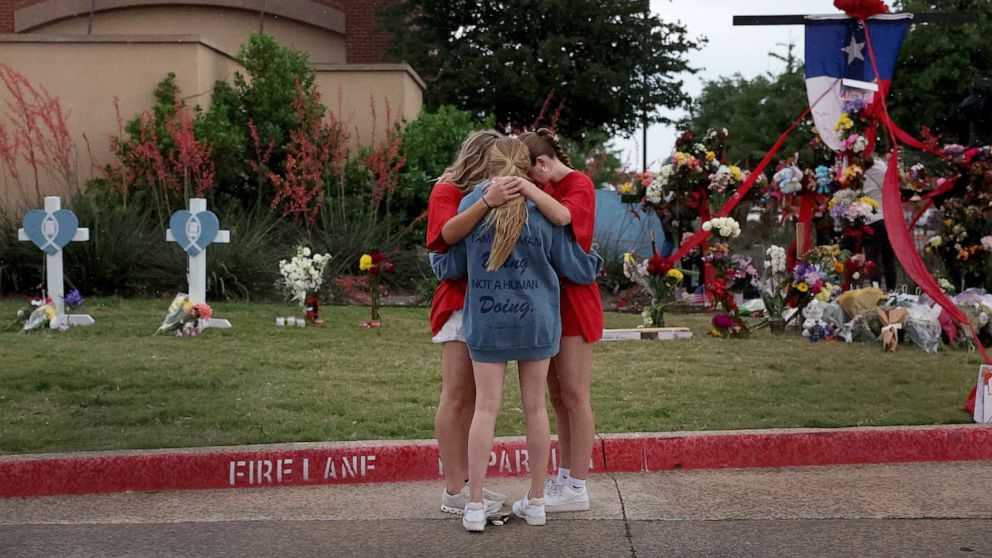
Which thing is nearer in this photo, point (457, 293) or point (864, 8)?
point (457, 293)

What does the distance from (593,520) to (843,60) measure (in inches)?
323

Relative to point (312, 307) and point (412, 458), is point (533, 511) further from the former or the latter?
point (312, 307)

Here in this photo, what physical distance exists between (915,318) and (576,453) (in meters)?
5.69

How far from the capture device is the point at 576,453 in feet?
18.1

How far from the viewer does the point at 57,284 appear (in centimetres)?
1071

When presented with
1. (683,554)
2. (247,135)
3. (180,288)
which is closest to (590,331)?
(683,554)

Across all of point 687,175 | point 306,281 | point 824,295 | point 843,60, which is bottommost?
point 824,295

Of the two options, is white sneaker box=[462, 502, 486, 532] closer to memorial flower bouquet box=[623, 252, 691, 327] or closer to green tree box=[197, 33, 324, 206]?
memorial flower bouquet box=[623, 252, 691, 327]

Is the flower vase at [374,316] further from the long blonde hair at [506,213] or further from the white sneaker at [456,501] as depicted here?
the long blonde hair at [506,213]

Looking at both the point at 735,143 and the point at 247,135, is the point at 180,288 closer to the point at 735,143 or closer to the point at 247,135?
the point at 247,135

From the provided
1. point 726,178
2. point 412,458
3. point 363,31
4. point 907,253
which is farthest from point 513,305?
point 363,31

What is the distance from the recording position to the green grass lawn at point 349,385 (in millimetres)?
6902

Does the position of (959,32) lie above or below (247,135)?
above

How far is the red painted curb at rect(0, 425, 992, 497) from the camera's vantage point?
6.02 metres
